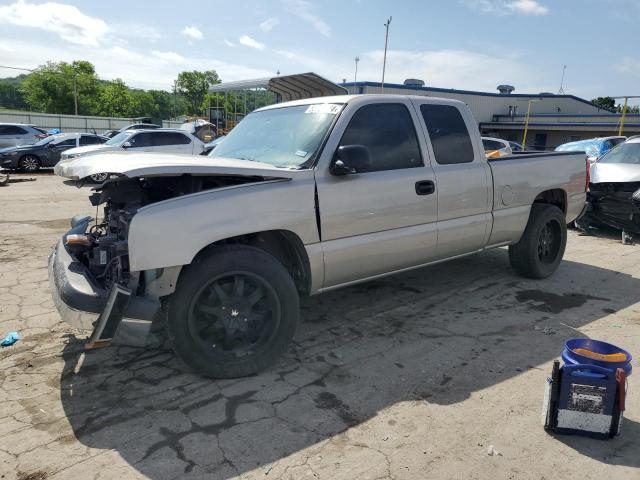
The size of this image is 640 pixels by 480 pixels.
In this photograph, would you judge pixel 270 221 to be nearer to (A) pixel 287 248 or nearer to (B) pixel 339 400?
(A) pixel 287 248

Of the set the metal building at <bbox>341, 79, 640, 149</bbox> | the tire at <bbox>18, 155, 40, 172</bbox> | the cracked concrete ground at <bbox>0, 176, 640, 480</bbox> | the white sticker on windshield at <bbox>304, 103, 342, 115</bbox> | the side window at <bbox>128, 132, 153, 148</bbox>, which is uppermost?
the metal building at <bbox>341, 79, 640, 149</bbox>

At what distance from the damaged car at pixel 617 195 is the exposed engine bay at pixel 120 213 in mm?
7210

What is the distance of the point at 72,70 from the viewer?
8012 cm

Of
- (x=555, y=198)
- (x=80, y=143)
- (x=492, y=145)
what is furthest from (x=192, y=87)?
(x=555, y=198)

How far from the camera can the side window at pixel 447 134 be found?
4523mm

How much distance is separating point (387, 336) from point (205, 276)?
5.85 feet

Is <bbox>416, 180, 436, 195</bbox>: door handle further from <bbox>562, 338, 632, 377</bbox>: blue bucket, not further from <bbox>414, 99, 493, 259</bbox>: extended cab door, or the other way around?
<bbox>562, 338, 632, 377</bbox>: blue bucket

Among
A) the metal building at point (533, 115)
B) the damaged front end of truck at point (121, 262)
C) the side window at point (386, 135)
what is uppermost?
the metal building at point (533, 115)

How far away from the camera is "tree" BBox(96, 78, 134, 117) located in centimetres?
8675

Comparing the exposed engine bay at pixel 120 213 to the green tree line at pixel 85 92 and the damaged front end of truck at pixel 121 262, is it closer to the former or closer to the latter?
the damaged front end of truck at pixel 121 262

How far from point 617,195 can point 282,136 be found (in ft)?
22.3

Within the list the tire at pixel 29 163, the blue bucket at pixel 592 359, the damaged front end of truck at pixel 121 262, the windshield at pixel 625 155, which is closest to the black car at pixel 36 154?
the tire at pixel 29 163

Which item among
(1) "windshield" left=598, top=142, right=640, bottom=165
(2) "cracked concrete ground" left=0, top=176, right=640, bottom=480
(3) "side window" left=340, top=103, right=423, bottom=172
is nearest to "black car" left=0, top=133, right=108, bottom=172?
(2) "cracked concrete ground" left=0, top=176, right=640, bottom=480

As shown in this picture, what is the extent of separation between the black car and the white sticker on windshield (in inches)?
714
